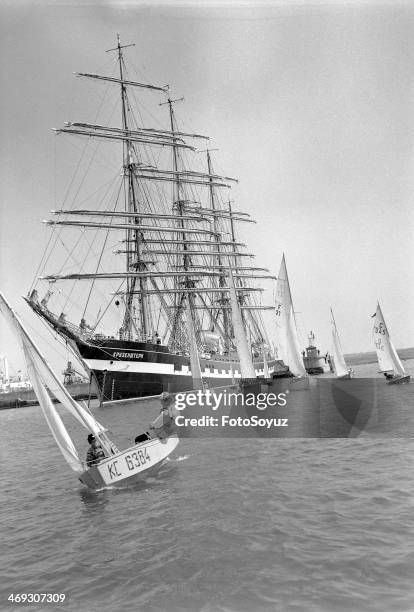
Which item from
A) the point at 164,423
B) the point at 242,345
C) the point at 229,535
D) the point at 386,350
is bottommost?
the point at 229,535

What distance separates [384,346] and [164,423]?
3668cm

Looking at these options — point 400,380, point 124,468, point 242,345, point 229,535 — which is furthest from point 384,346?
point 229,535

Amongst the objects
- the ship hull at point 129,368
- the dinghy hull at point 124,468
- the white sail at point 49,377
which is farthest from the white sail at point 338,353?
the white sail at point 49,377

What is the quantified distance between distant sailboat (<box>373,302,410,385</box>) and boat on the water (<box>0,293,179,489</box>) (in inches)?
1467

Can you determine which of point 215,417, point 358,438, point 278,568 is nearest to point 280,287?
point 215,417

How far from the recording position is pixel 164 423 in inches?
640

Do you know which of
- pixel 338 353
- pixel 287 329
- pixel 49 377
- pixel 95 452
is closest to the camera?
pixel 49 377

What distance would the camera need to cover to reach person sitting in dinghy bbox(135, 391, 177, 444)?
16.0 m

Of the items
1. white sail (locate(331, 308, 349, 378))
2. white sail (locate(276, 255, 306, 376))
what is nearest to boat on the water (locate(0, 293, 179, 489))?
white sail (locate(276, 255, 306, 376))

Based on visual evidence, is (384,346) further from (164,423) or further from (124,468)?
(124,468)

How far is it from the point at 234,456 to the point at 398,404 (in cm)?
1703

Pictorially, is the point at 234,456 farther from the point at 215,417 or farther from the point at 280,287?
the point at 280,287

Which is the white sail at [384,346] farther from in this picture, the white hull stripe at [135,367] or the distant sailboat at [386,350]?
the white hull stripe at [135,367]

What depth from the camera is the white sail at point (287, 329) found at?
37031 millimetres
